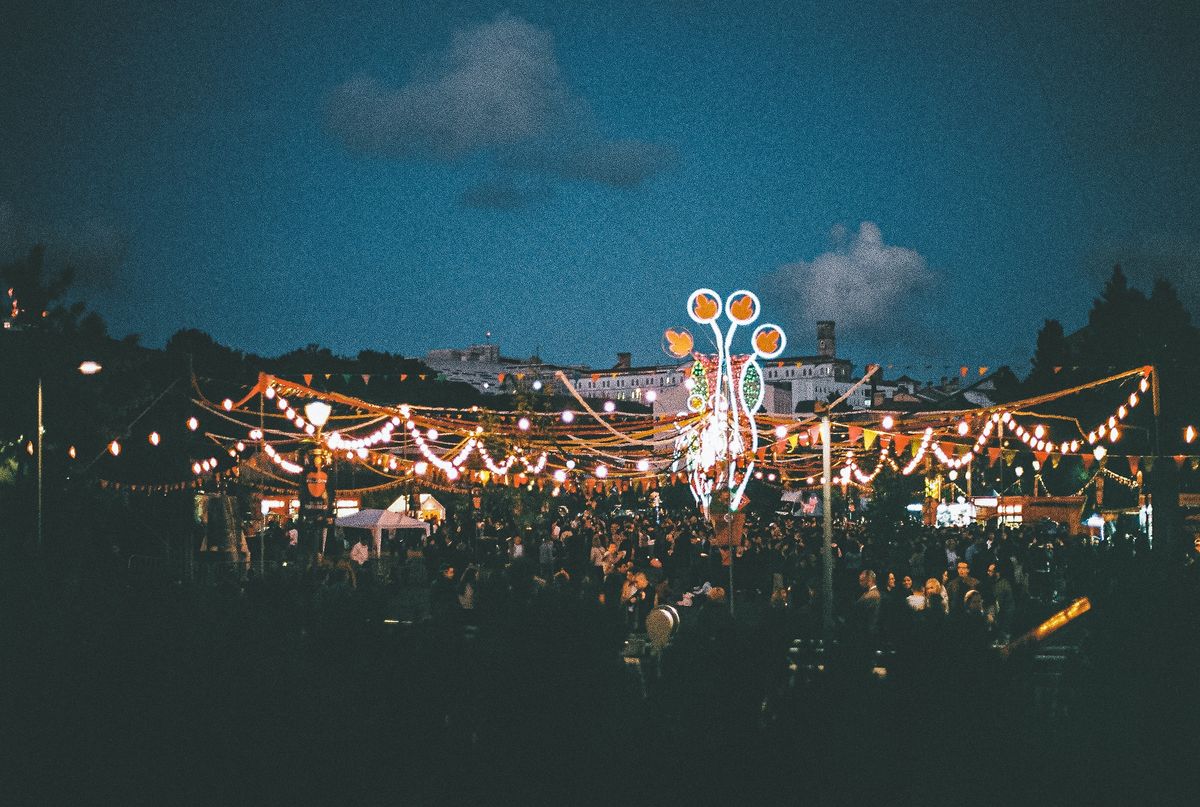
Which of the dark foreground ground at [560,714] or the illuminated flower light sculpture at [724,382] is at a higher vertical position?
the illuminated flower light sculpture at [724,382]

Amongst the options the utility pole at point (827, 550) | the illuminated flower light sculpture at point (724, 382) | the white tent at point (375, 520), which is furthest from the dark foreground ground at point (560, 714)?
the white tent at point (375, 520)

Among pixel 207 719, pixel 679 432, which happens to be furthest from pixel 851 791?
pixel 679 432

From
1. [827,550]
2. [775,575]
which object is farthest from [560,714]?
[775,575]

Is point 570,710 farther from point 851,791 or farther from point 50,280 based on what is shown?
point 50,280

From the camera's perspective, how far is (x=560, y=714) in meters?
6.36

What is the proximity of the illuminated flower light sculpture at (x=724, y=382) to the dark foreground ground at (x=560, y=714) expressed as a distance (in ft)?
47.6

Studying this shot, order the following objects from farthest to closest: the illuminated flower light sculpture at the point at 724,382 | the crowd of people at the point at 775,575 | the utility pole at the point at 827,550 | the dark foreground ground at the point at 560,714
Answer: the illuminated flower light sculpture at the point at 724,382, the utility pole at the point at 827,550, the crowd of people at the point at 775,575, the dark foreground ground at the point at 560,714

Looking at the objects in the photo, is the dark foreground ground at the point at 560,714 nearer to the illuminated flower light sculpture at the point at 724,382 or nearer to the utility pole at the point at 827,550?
the utility pole at the point at 827,550

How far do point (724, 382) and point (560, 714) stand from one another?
1663cm

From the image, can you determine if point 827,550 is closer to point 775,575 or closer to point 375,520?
point 775,575

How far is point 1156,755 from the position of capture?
22.0 ft

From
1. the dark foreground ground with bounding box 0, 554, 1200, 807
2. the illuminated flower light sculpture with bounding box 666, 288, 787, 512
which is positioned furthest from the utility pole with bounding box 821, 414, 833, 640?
the illuminated flower light sculpture with bounding box 666, 288, 787, 512

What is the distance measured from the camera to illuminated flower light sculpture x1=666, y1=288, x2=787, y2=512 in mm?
22250

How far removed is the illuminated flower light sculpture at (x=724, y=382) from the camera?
2225 centimetres
